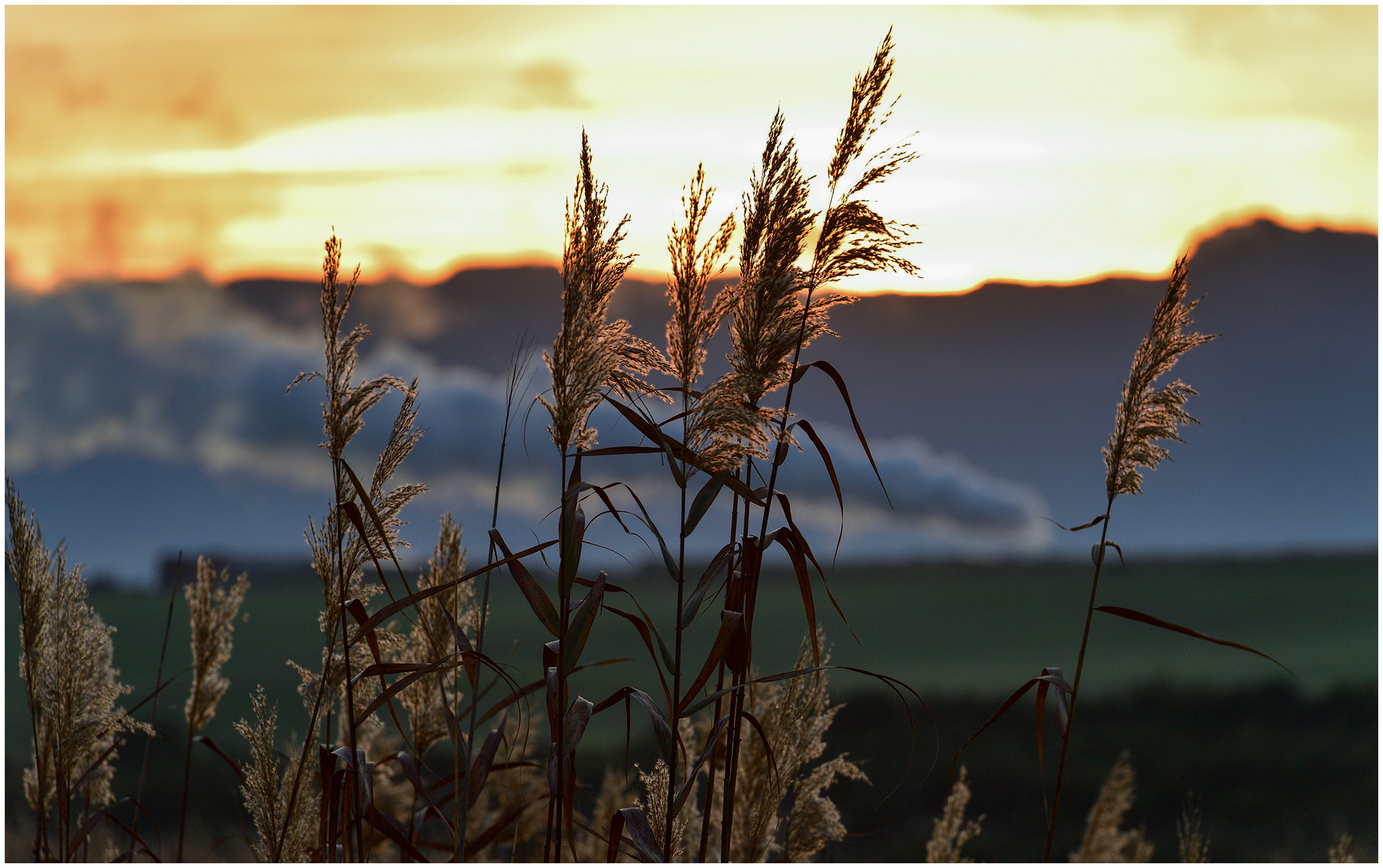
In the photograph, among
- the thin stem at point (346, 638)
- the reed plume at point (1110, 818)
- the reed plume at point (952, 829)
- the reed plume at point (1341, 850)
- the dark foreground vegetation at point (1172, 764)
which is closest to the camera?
the thin stem at point (346, 638)

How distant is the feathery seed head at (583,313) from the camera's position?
184 cm

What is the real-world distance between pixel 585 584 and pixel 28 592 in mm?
1861

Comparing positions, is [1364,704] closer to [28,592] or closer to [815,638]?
[815,638]

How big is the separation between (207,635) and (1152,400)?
2.89 metres

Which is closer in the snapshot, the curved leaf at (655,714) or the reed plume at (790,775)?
the curved leaf at (655,714)

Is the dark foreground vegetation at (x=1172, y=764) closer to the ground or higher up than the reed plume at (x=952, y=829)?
closer to the ground

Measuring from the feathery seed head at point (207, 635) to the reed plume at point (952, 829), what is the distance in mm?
2642

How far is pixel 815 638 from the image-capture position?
7.07 feet

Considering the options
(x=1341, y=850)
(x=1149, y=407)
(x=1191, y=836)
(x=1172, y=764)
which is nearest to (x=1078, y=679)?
(x=1149, y=407)

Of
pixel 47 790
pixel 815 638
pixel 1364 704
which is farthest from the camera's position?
pixel 1364 704

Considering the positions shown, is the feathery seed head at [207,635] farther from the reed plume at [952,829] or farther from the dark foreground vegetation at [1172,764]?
the dark foreground vegetation at [1172,764]

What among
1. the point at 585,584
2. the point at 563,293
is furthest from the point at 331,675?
the point at 563,293

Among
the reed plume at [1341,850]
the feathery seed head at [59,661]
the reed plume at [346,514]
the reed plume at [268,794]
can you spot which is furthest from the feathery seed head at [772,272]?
the reed plume at [1341,850]

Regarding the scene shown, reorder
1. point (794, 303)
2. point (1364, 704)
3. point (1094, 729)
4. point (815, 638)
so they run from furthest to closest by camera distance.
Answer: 1. point (1364, 704)
2. point (1094, 729)
3. point (815, 638)
4. point (794, 303)
